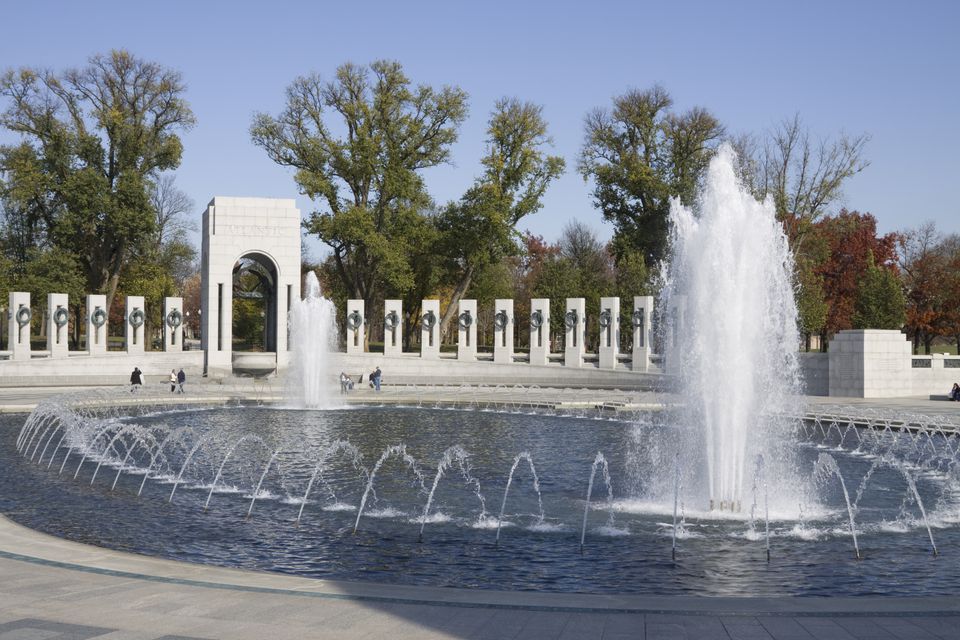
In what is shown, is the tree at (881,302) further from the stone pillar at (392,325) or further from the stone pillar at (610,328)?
the stone pillar at (392,325)

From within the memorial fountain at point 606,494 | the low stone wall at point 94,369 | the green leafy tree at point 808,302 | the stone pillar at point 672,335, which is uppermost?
the green leafy tree at point 808,302

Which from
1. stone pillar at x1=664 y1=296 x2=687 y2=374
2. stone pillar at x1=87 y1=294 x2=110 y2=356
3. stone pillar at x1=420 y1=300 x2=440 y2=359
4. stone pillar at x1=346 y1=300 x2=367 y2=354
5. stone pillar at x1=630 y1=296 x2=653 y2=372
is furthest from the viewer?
stone pillar at x1=420 y1=300 x2=440 y2=359

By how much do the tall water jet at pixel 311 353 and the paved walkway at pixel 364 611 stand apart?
26.0 m

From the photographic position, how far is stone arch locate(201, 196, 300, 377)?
160ft

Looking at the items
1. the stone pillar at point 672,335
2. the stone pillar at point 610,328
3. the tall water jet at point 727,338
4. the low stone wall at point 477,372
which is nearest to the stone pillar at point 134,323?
the low stone wall at point 477,372

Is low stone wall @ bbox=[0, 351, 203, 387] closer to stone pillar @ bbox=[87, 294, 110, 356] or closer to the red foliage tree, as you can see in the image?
stone pillar @ bbox=[87, 294, 110, 356]

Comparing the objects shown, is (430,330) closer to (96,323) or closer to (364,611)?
(96,323)

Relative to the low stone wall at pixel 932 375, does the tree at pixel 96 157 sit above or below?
above

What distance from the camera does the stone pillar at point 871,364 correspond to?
39594 millimetres

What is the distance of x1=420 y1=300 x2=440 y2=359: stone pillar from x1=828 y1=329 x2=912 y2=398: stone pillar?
20.4 meters

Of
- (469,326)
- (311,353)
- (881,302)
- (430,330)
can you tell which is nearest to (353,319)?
(430,330)

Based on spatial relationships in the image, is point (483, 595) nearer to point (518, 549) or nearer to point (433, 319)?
point (518, 549)

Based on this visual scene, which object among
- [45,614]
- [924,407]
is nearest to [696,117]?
[924,407]

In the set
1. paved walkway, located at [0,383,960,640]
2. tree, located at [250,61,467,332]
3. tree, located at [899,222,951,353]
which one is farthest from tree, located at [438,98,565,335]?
paved walkway, located at [0,383,960,640]
